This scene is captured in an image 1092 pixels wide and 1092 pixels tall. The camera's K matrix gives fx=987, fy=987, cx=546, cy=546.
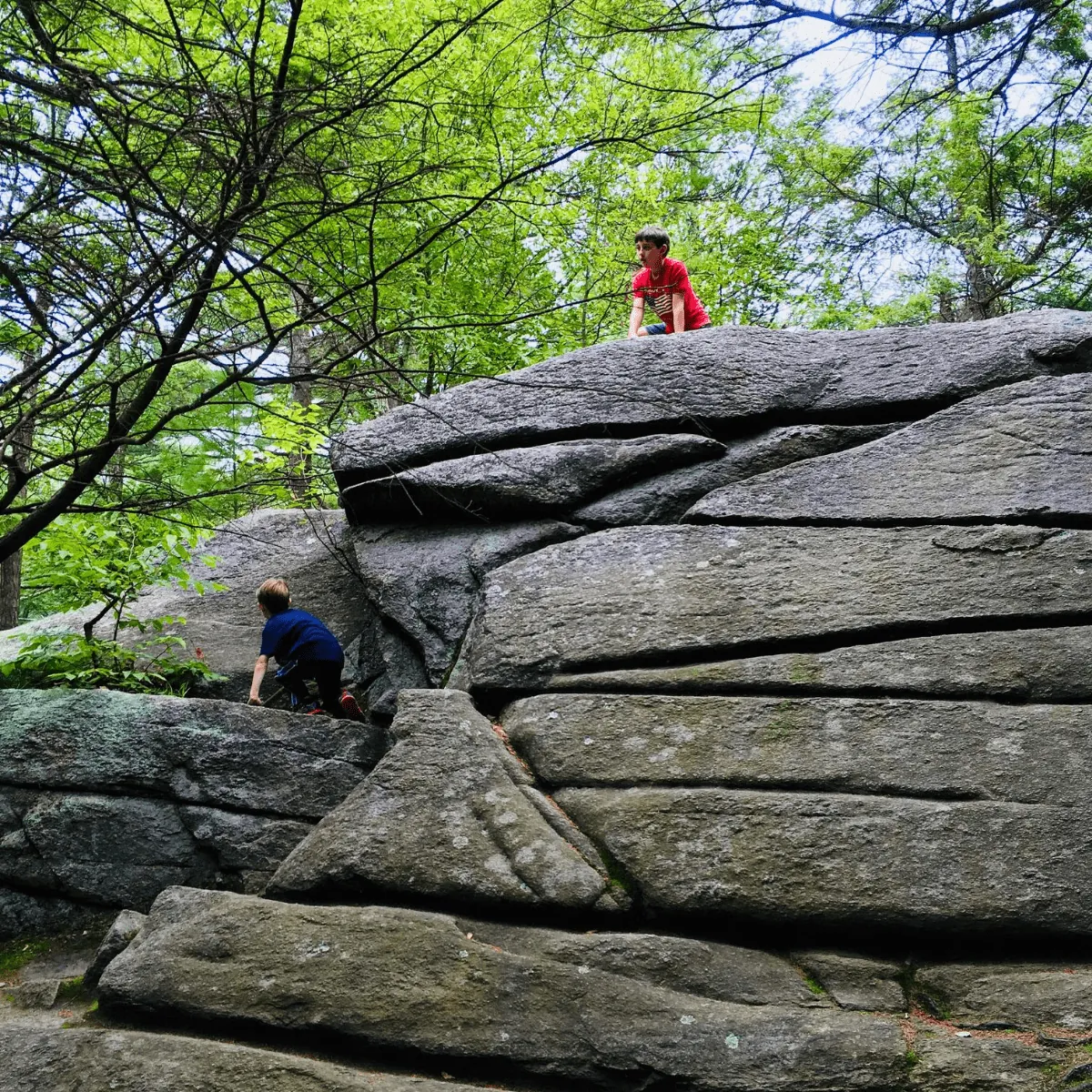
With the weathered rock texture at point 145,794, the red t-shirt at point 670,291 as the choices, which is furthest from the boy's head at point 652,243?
the weathered rock texture at point 145,794

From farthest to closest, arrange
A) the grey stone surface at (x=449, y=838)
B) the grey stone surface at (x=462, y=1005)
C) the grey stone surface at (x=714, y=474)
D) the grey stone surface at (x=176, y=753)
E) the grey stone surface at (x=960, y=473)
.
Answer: the grey stone surface at (x=714, y=474) < the grey stone surface at (x=960, y=473) < the grey stone surface at (x=176, y=753) < the grey stone surface at (x=449, y=838) < the grey stone surface at (x=462, y=1005)

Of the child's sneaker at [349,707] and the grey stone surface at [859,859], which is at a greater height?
the child's sneaker at [349,707]

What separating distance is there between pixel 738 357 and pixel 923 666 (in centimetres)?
321

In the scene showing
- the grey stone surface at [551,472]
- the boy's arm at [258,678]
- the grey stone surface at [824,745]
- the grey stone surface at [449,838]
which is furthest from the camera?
the grey stone surface at [551,472]

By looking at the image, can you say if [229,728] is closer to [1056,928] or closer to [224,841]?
[224,841]

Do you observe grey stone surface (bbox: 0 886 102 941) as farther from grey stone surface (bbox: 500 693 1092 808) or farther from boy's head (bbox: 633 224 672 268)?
boy's head (bbox: 633 224 672 268)

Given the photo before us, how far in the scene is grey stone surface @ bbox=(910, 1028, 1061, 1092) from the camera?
14.0 ft

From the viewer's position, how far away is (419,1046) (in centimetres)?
469

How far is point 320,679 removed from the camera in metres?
7.57

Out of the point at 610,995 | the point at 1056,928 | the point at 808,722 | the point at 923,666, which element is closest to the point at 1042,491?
the point at 923,666

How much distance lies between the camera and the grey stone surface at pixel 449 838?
5387 millimetres

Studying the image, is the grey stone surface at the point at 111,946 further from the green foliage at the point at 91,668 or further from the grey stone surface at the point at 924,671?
the grey stone surface at the point at 924,671

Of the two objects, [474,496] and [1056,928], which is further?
[474,496]

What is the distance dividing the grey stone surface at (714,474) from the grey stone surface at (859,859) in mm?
2675
